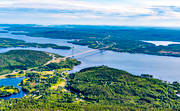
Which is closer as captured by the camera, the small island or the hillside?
the hillside

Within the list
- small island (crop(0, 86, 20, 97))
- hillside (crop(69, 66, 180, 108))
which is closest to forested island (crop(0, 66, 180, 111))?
hillside (crop(69, 66, 180, 108))

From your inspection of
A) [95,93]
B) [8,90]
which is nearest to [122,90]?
[95,93]

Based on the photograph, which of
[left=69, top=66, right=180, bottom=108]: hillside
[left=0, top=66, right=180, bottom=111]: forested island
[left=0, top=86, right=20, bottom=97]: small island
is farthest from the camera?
[left=0, top=86, right=20, bottom=97]: small island

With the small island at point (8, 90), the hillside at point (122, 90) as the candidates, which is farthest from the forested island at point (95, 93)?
the small island at point (8, 90)

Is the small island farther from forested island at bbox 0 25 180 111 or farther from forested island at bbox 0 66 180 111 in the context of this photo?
forested island at bbox 0 66 180 111

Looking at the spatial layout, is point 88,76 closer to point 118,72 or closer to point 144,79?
point 118,72

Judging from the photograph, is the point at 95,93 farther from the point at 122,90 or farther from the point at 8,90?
the point at 8,90

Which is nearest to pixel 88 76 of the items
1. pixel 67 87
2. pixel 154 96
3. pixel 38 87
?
pixel 67 87

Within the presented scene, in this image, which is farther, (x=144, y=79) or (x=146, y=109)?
(x=144, y=79)
